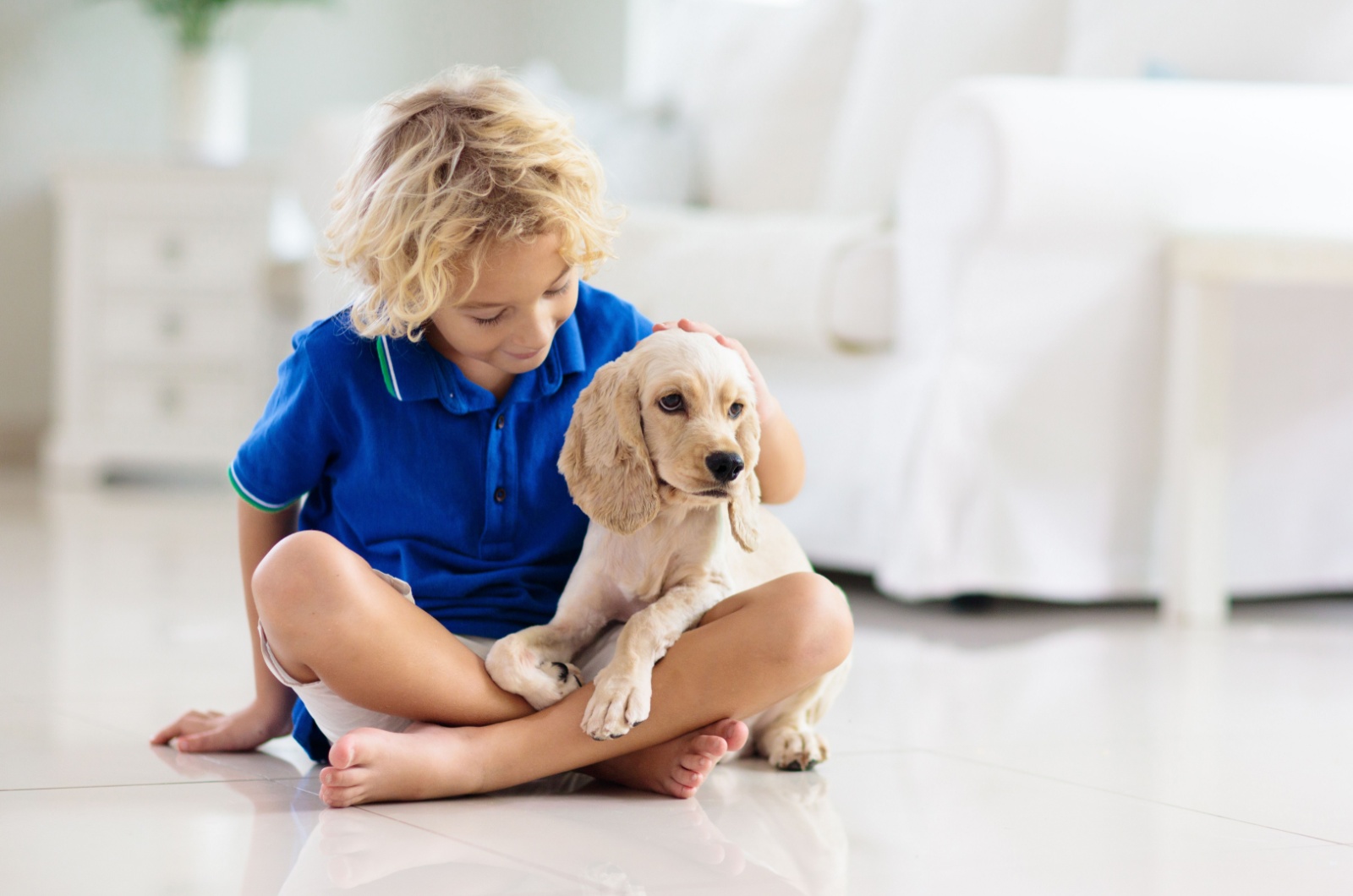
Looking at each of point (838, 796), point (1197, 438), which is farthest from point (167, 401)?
point (838, 796)

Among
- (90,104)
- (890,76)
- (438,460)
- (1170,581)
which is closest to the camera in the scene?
(438,460)

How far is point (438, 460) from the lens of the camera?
46.9 inches

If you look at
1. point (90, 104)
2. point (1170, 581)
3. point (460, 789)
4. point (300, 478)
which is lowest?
point (1170, 581)

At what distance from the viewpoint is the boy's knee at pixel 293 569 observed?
1.07m

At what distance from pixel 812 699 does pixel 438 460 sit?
35 centimetres

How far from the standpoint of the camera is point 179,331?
4016mm

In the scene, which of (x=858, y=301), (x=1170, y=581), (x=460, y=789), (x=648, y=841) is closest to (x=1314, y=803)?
(x=648, y=841)

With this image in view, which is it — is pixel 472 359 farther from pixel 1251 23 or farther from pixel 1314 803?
pixel 1251 23

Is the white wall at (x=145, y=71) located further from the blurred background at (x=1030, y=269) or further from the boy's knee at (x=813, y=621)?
the boy's knee at (x=813, y=621)

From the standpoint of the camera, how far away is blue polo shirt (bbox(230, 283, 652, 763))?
3.90ft

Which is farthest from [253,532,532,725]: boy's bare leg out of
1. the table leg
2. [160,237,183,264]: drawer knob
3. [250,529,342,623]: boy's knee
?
[160,237,183,264]: drawer knob

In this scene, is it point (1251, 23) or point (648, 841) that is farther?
point (1251, 23)

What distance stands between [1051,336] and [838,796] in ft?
3.92

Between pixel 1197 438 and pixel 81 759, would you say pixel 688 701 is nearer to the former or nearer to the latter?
pixel 81 759
